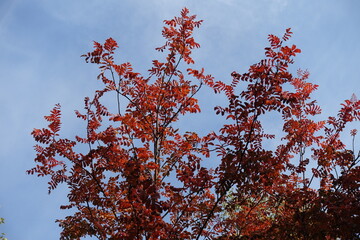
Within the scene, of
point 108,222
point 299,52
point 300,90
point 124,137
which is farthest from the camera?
point 300,90

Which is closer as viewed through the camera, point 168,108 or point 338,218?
point 338,218

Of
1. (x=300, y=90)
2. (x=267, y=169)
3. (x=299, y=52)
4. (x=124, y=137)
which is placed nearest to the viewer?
(x=299, y=52)

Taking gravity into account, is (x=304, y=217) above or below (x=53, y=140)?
below

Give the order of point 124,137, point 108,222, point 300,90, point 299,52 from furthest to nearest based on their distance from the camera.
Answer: point 300,90 < point 108,222 < point 124,137 < point 299,52

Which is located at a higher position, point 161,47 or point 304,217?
point 161,47

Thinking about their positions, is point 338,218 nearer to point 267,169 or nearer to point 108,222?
point 267,169

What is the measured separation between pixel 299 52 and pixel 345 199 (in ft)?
8.09

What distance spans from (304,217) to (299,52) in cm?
281

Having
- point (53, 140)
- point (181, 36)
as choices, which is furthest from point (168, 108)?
point (53, 140)

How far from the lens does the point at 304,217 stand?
5867 millimetres

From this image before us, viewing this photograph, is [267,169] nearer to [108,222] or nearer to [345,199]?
[345,199]

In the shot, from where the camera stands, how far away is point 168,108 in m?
6.74

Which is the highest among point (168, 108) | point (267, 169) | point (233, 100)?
point (168, 108)

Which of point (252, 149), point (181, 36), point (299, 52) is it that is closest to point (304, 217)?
point (252, 149)
